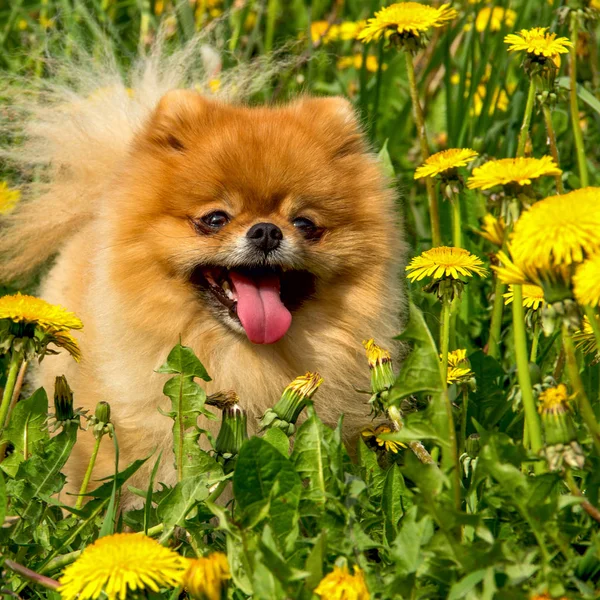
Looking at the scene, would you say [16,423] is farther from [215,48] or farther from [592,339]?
[215,48]

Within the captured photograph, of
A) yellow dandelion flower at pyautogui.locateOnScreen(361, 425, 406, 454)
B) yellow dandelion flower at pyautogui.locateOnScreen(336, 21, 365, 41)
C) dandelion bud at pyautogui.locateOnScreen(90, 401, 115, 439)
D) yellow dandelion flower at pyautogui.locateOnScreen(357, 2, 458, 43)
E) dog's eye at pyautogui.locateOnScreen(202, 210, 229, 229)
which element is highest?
yellow dandelion flower at pyautogui.locateOnScreen(357, 2, 458, 43)

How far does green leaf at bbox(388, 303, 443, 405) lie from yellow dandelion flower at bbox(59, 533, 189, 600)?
53 cm

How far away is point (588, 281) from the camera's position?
1.55 metres

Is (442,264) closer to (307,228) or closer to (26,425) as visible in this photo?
(307,228)

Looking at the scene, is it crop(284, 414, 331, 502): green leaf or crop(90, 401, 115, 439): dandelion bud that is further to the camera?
crop(90, 401, 115, 439): dandelion bud

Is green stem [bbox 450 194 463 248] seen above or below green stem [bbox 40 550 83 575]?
above

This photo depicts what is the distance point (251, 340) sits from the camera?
2.80 m

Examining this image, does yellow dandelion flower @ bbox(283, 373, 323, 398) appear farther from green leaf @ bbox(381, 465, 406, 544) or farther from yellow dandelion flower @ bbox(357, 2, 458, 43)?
yellow dandelion flower @ bbox(357, 2, 458, 43)

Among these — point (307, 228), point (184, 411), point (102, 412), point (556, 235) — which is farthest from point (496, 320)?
point (556, 235)

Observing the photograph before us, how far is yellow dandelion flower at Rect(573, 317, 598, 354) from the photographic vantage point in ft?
7.65

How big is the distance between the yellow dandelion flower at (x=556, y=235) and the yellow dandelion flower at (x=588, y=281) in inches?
0.6

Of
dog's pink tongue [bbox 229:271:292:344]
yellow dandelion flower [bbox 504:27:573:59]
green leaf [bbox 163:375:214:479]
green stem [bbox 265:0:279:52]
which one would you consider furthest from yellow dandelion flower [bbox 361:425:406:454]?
green stem [bbox 265:0:279:52]

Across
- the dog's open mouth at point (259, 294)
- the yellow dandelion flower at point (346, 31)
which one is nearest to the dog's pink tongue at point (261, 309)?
the dog's open mouth at point (259, 294)

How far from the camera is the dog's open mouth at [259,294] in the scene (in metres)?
2.79
